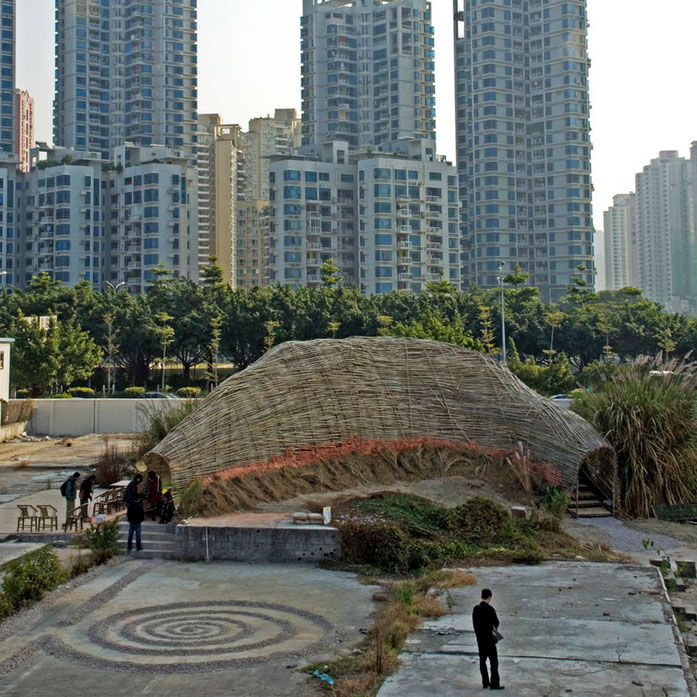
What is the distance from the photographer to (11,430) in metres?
41.7

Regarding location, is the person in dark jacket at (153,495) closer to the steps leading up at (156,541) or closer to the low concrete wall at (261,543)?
the steps leading up at (156,541)

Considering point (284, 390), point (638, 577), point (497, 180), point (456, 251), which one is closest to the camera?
point (638, 577)

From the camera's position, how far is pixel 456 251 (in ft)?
382

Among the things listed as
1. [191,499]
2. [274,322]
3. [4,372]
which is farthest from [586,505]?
[274,322]

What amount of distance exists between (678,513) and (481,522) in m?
5.59

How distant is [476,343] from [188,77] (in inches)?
4331

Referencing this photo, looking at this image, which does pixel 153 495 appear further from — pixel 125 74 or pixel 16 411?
pixel 125 74

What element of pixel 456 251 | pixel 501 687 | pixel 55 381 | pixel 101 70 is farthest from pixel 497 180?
pixel 501 687

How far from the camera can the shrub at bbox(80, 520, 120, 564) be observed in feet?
58.5

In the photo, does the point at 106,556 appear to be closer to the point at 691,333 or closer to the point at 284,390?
the point at 284,390

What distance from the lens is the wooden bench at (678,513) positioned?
21.5 meters

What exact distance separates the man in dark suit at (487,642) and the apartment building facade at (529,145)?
116198 millimetres

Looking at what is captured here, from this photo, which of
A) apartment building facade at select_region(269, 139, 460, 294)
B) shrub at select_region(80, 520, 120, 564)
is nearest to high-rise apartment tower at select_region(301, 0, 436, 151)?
apartment building facade at select_region(269, 139, 460, 294)

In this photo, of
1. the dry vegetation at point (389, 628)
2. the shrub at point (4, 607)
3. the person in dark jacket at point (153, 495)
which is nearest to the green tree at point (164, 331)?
the person in dark jacket at point (153, 495)
